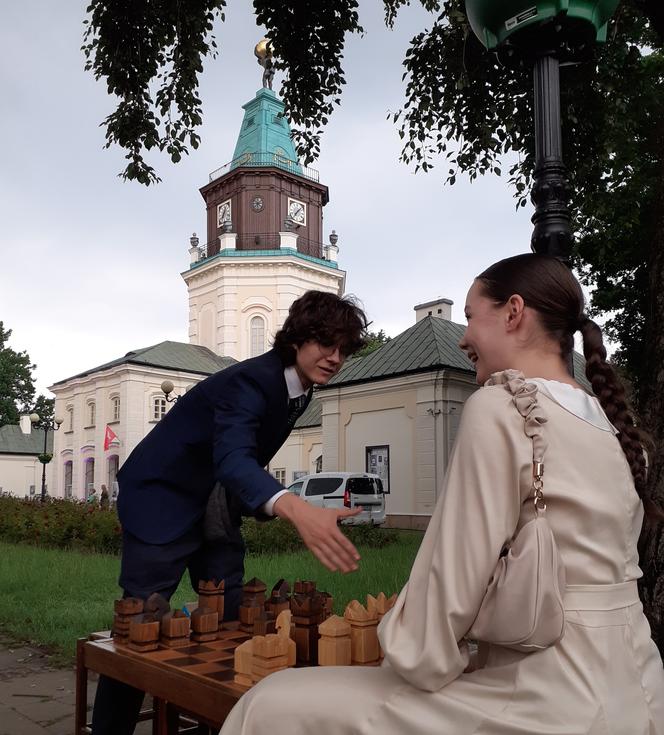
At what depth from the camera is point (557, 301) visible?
179 centimetres

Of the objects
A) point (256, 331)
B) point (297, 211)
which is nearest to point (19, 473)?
point (256, 331)

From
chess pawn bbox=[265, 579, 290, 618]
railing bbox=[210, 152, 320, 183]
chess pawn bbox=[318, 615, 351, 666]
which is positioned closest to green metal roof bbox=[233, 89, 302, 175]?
railing bbox=[210, 152, 320, 183]

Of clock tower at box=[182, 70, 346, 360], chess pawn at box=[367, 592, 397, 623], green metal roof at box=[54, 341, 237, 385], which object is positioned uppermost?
clock tower at box=[182, 70, 346, 360]

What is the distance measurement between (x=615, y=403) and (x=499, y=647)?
0.66 metres

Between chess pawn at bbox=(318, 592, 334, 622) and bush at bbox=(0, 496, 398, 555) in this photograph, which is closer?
chess pawn at bbox=(318, 592, 334, 622)

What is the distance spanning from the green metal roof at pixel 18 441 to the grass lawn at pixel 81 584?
48.3 m

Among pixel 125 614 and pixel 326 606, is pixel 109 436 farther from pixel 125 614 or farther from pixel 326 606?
pixel 326 606

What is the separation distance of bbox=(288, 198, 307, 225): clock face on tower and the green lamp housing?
4543cm

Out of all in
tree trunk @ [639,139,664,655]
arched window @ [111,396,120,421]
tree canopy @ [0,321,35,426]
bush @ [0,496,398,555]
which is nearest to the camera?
tree trunk @ [639,139,664,655]

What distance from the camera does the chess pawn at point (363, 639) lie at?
218 centimetres

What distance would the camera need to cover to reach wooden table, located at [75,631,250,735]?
2098mm

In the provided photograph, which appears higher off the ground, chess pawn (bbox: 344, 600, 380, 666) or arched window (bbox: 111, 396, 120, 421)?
arched window (bbox: 111, 396, 120, 421)

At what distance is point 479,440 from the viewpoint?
1531 mm

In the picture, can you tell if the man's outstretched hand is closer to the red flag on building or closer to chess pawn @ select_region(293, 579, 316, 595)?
chess pawn @ select_region(293, 579, 316, 595)
